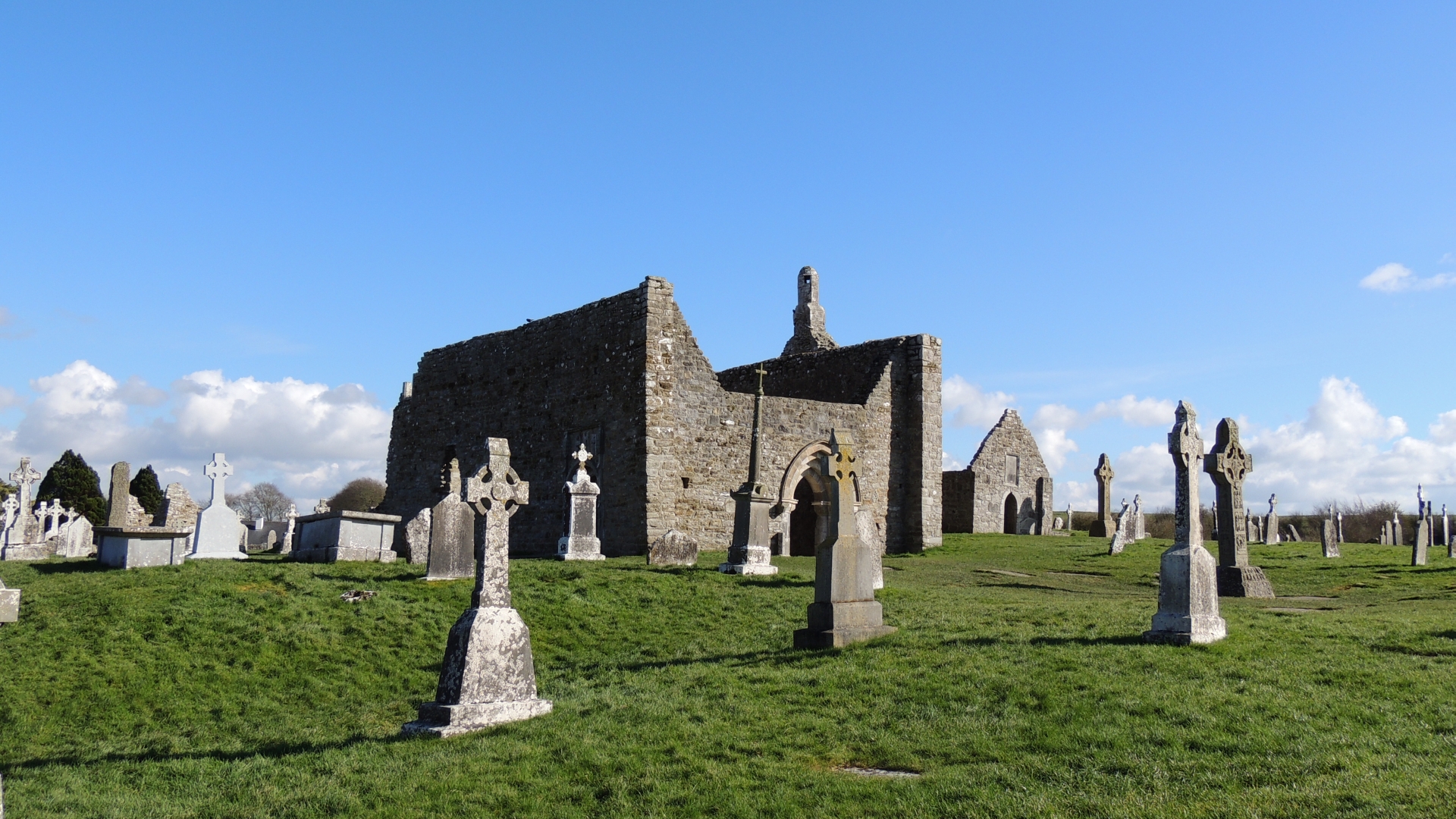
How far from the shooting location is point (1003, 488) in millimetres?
36031

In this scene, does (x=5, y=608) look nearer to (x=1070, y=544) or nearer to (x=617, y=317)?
(x=617, y=317)

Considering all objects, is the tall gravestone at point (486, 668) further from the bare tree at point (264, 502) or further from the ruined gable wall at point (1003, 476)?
the bare tree at point (264, 502)

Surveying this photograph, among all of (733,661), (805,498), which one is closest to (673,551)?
(733,661)

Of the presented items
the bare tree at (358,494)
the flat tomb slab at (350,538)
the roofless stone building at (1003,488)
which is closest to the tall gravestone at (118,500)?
the flat tomb slab at (350,538)

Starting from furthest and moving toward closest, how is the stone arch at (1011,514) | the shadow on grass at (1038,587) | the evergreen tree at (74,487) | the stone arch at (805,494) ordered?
1. the evergreen tree at (74,487)
2. the stone arch at (1011,514)
3. the stone arch at (805,494)
4. the shadow on grass at (1038,587)

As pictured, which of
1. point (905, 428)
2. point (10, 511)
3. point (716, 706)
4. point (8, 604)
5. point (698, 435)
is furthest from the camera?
point (905, 428)

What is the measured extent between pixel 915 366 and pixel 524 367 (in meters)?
9.94

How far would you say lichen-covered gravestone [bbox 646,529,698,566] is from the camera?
59.0ft

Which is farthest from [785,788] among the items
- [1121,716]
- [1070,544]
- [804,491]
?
[1070,544]

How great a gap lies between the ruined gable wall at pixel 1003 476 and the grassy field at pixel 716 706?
19.4m

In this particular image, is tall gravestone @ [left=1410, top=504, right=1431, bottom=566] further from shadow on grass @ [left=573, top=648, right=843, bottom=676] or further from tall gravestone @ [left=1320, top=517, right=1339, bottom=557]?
shadow on grass @ [left=573, top=648, right=843, bottom=676]

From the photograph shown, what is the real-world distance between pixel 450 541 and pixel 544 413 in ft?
35.6

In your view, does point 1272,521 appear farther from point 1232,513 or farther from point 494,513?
point 494,513

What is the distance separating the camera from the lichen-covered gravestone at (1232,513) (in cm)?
1511
